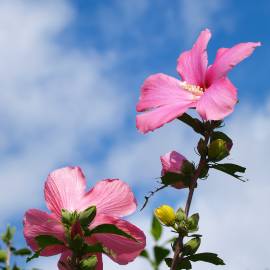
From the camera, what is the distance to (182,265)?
190 centimetres

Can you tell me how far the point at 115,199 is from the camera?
196 centimetres

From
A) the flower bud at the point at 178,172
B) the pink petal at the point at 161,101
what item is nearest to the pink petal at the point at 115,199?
the flower bud at the point at 178,172

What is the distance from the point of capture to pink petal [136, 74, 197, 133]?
1.84 meters

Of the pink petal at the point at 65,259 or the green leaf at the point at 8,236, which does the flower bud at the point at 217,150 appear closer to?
the pink petal at the point at 65,259

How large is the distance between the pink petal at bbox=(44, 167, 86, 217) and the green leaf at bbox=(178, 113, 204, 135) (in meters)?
0.41

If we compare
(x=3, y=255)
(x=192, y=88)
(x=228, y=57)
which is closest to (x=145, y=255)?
(x=192, y=88)

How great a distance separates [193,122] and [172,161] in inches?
6.8

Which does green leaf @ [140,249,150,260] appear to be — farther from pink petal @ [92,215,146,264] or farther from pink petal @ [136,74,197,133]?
pink petal @ [136,74,197,133]

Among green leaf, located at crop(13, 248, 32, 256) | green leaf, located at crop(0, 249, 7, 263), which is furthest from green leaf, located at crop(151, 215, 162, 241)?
green leaf, located at crop(13, 248, 32, 256)

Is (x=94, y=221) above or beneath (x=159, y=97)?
beneath

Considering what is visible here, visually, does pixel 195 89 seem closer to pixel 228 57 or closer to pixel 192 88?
pixel 192 88

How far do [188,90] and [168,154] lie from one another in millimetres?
228

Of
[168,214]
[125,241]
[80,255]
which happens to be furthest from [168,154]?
[80,255]

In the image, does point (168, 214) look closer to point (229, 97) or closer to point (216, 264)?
point (216, 264)
